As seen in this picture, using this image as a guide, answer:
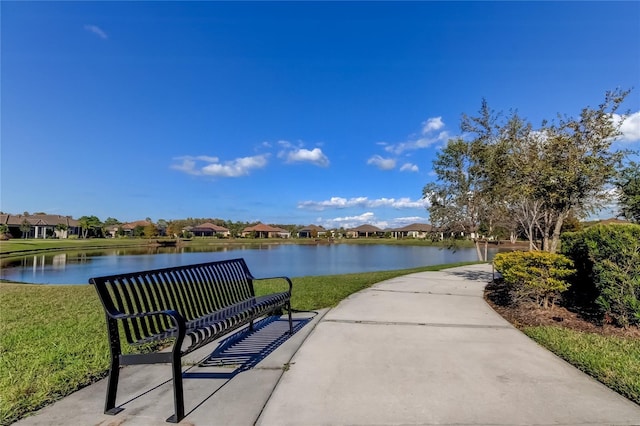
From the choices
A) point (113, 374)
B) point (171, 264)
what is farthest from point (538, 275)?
point (171, 264)

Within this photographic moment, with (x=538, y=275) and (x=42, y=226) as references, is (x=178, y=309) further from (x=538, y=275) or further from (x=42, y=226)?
(x=42, y=226)

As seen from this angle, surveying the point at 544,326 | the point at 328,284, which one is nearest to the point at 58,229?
the point at 328,284

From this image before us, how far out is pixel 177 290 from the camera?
3582 millimetres

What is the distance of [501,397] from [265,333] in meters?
2.84

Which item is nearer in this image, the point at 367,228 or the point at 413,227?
the point at 413,227

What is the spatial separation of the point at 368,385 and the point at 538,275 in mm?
4043

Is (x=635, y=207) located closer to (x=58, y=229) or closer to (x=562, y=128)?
(x=562, y=128)

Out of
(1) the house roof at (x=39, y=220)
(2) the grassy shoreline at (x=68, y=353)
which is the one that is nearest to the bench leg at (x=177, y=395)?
(2) the grassy shoreline at (x=68, y=353)

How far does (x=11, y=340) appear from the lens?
4207 millimetres

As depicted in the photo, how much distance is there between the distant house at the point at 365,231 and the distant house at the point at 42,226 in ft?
237

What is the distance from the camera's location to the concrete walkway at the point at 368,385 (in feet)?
8.32

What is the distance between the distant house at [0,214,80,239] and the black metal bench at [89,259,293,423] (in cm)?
8975

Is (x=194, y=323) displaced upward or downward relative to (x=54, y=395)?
upward

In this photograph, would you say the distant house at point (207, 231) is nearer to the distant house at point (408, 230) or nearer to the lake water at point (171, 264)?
the distant house at point (408, 230)
